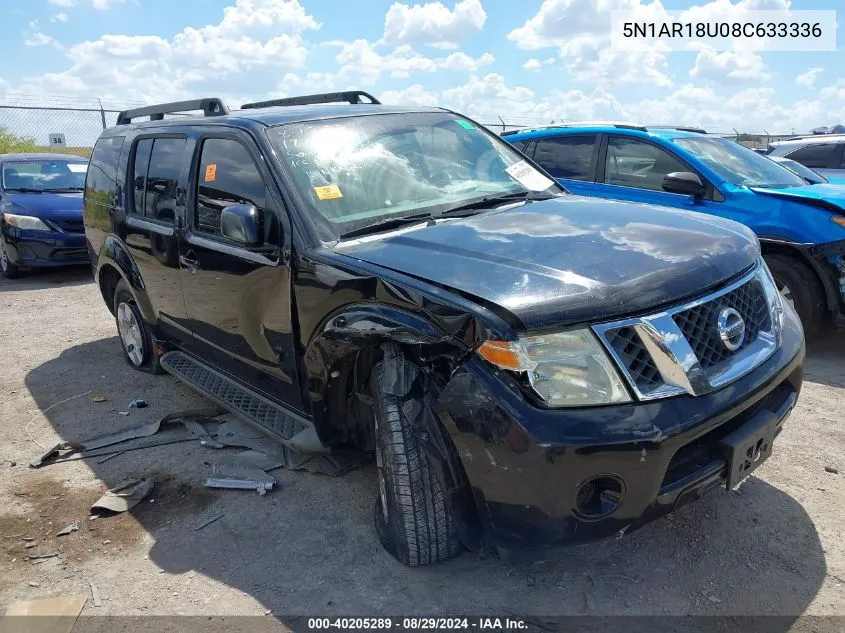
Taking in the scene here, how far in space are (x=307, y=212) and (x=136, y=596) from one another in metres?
1.74

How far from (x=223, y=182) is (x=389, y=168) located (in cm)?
93

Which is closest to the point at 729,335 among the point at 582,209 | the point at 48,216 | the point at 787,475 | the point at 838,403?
the point at 582,209

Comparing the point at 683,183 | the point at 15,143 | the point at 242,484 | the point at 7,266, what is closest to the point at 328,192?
the point at 242,484

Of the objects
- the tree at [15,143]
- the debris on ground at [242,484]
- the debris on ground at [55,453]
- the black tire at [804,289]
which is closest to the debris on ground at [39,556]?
the debris on ground at [242,484]

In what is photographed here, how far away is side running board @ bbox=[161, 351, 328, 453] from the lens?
10.6ft

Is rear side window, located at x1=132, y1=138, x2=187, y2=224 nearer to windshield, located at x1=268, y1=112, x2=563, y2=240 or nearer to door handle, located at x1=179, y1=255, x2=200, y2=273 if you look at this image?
door handle, located at x1=179, y1=255, x2=200, y2=273

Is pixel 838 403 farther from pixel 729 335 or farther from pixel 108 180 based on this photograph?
pixel 108 180

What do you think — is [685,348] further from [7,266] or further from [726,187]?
[7,266]

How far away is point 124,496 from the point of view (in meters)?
3.50

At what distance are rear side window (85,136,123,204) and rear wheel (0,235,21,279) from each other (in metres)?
4.61

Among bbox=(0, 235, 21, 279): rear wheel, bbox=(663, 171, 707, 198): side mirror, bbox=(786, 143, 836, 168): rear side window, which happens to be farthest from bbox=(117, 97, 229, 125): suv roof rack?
bbox=(786, 143, 836, 168): rear side window

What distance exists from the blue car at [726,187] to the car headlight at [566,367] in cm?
372

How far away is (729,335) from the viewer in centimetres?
248

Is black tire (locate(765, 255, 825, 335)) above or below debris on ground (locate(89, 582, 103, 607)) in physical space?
above
